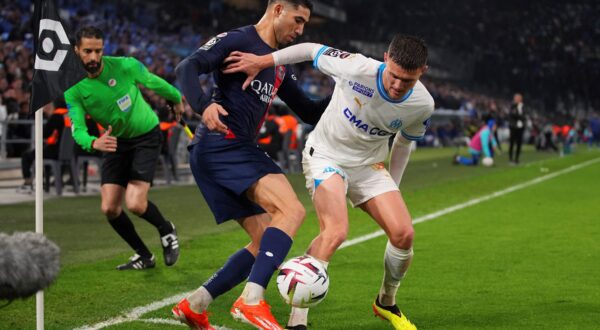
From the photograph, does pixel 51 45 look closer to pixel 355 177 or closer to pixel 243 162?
pixel 243 162

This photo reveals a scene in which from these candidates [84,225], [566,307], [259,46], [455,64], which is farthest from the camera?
[455,64]

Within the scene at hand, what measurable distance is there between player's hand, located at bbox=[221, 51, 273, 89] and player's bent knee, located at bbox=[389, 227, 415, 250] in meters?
1.40

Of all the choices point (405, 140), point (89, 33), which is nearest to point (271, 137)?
point (89, 33)

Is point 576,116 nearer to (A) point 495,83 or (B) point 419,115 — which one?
(A) point 495,83

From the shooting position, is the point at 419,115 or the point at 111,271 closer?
the point at 419,115

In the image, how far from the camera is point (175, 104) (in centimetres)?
867

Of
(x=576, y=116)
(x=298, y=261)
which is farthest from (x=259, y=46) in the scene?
(x=576, y=116)

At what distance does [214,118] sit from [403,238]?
1.59 meters

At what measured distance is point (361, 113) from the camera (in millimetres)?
6133

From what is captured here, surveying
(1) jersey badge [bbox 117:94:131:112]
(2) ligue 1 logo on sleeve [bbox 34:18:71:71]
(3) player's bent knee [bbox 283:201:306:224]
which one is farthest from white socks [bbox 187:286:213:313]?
(1) jersey badge [bbox 117:94:131:112]

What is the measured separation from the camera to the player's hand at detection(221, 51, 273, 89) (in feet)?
18.9

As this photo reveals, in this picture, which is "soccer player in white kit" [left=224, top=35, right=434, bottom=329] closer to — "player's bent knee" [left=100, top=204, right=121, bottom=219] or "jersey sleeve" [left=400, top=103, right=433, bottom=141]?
"jersey sleeve" [left=400, top=103, right=433, bottom=141]

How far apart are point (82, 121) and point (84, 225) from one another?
429 centimetres

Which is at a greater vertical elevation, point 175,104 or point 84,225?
point 175,104
